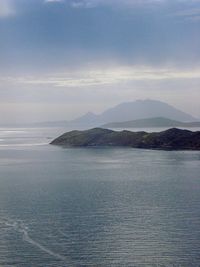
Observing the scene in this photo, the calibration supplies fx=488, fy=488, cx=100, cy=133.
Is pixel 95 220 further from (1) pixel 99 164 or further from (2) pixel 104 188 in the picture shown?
(1) pixel 99 164

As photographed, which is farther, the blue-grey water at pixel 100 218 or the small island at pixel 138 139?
the small island at pixel 138 139

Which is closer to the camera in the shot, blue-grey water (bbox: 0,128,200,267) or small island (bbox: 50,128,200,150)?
blue-grey water (bbox: 0,128,200,267)

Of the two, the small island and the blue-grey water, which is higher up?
the small island

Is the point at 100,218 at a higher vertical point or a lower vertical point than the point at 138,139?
lower

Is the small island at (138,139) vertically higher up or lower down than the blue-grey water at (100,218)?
higher up

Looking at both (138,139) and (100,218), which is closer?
(100,218)
